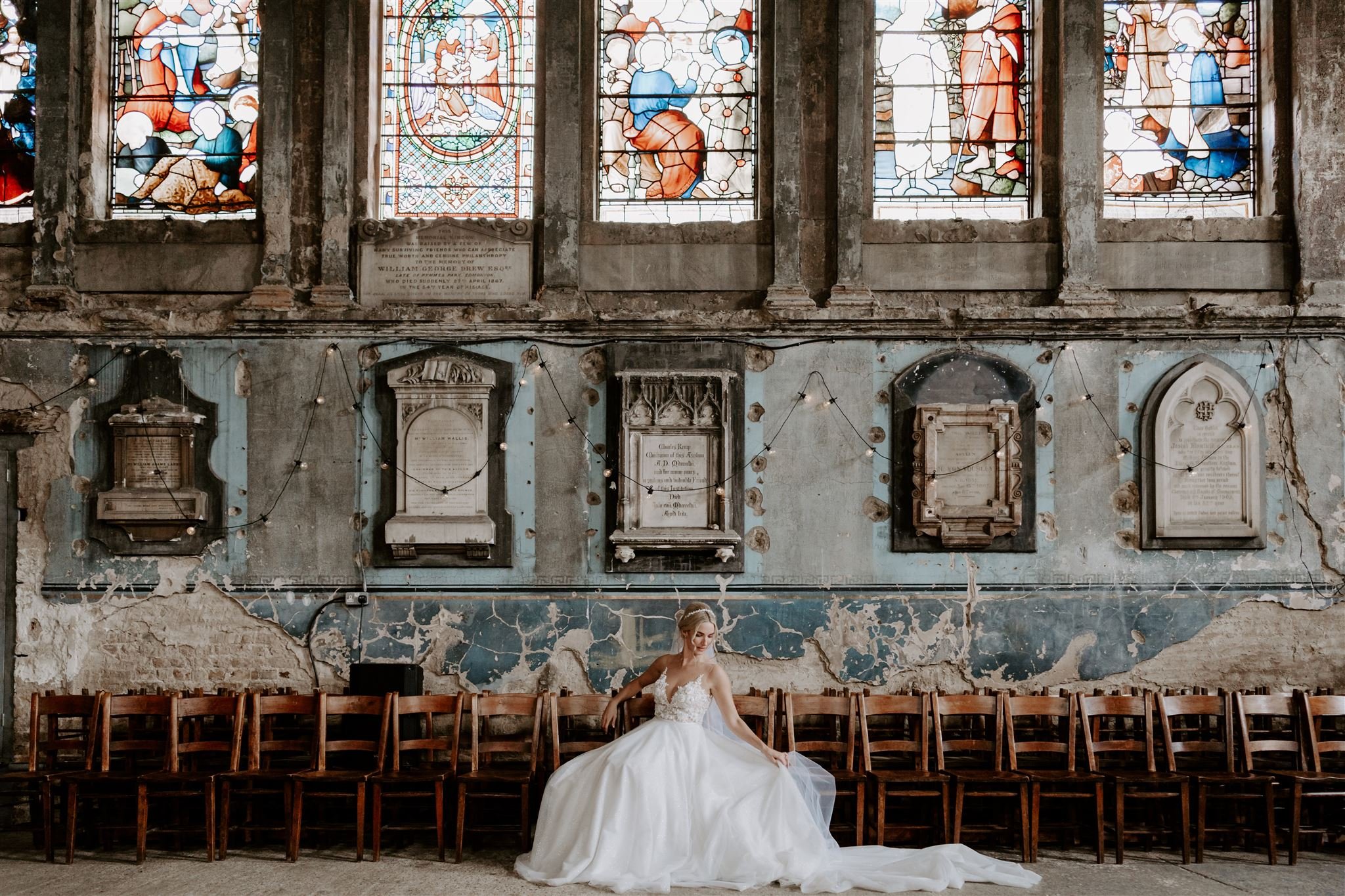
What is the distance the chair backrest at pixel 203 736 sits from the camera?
6.25m

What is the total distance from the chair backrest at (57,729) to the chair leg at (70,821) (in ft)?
1.29

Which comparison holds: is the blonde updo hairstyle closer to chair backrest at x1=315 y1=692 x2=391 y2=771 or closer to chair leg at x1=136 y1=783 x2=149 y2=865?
chair backrest at x1=315 y1=692 x2=391 y2=771

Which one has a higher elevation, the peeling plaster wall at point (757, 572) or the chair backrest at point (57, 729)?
the peeling plaster wall at point (757, 572)

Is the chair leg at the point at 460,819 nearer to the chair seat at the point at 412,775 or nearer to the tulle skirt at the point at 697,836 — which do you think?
the chair seat at the point at 412,775

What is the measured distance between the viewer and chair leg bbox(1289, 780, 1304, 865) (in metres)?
5.75

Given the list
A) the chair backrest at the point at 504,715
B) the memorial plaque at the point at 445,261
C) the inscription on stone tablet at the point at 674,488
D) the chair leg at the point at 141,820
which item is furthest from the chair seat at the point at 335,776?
the memorial plaque at the point at 445,261

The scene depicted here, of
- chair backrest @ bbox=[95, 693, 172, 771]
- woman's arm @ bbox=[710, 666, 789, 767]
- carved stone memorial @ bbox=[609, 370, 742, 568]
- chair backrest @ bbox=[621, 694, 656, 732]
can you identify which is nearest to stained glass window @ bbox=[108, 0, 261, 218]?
carved stone memorial @ bbox=[609, 370, 742, 568]

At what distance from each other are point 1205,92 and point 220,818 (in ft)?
26.4

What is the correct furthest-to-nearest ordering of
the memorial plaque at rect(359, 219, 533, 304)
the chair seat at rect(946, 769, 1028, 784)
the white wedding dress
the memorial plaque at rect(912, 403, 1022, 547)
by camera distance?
the memorial plaque at rect(359, 219, 533, 304) < the memorial plaque at rect(912, 403, 1022, 547) < the chair seat at rect(946, 769, 1028, 784) < the white wedding dress

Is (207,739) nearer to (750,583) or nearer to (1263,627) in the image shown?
(750,583)

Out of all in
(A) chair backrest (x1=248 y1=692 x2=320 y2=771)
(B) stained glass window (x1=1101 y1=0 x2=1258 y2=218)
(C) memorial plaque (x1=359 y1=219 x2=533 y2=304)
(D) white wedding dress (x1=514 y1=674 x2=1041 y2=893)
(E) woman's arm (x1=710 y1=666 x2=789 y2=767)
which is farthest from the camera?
(B) stained glass window (x1=1101 y1=0 x2=1258 y2=218)

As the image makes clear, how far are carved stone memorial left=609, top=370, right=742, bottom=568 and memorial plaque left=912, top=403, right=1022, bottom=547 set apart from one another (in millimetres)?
1255

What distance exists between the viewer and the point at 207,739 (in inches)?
268

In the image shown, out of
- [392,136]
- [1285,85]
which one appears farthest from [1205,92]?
[392,136]
